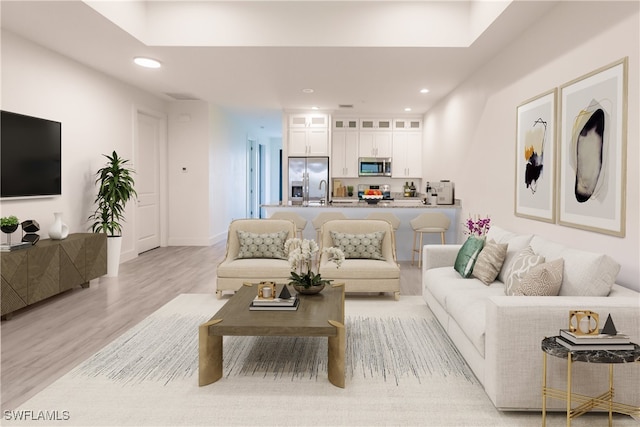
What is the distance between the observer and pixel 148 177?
815 cm

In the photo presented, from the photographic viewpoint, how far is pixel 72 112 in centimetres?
571

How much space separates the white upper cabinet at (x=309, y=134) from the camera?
9.55 meters

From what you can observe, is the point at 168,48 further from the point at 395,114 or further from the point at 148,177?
the point at 395,114

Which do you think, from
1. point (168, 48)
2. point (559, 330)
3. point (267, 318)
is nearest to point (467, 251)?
point (559, 330)

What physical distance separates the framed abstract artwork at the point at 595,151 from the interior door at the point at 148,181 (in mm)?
6338

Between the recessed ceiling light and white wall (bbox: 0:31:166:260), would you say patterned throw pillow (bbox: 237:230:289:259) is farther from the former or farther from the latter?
the recessed ceiling light

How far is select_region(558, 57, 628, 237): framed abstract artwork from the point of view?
2994 millimetres

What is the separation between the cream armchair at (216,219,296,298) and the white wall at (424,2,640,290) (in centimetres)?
244

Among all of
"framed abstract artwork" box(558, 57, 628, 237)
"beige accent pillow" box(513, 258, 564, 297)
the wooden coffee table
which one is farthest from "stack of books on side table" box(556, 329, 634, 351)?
the wooden coffee table

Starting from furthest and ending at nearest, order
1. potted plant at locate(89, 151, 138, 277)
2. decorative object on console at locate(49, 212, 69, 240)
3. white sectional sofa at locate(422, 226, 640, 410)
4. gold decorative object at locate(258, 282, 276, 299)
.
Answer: potted plant at locate(89, 151, 138, 277) < decorative object on console at locate(49, 212, 69, 240) < gold decorative object at locate(258, 282, 276, 299) < white sectional sofa at locate(422, 226, 640, 410)

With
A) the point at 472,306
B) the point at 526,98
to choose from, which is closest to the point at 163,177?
the point at 526,98

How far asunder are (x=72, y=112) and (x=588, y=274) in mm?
5729

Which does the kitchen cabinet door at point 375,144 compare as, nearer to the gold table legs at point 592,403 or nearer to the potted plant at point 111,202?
the potted plant at point 111,202

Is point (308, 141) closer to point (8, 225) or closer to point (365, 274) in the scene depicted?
point (365, 274)
